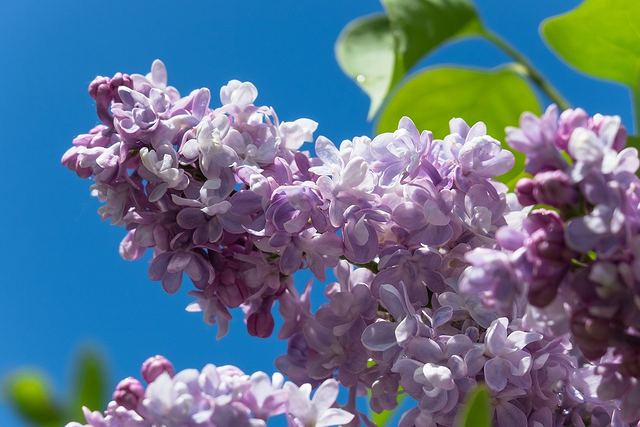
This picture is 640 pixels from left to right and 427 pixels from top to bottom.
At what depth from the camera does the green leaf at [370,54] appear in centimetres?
100

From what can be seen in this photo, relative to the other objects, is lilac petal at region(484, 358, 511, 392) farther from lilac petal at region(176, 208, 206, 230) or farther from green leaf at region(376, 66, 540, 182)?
green leaf at region(376, 66, 540, 182)

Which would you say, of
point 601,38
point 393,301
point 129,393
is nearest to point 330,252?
point 393,301

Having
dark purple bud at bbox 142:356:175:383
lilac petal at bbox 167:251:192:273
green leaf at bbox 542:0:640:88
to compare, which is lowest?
dark purple bud at bbox 142:356:175:383

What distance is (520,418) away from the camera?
0.58 metres

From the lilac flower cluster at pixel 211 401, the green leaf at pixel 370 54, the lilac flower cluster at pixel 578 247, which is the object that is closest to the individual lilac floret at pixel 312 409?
the lilac flower cluster at pixel 211 401

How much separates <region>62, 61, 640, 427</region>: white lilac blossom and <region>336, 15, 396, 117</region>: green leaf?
313 millimetres

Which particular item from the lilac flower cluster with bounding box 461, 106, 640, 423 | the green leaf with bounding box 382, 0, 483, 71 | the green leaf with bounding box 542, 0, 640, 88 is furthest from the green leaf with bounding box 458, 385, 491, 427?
the green leaf with bounding box 382, 0, 483, 71

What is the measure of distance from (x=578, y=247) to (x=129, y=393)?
0.23 meters

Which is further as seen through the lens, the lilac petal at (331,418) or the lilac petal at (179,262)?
the lilac petal at (179,262)

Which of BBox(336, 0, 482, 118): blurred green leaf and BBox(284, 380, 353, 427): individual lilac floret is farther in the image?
BBox(336, 0, 482, 118): blurred green leaf

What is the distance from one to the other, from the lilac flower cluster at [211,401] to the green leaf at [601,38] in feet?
1.54

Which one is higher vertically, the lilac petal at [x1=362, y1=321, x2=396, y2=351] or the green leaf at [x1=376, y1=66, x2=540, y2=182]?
the green leaf at [x1=376, y1=66, x2=540, y2=182]

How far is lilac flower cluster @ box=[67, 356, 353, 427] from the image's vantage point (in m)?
0.50

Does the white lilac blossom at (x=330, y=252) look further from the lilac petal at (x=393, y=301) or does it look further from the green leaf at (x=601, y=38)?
the green leaf at (x=601, y=38)
